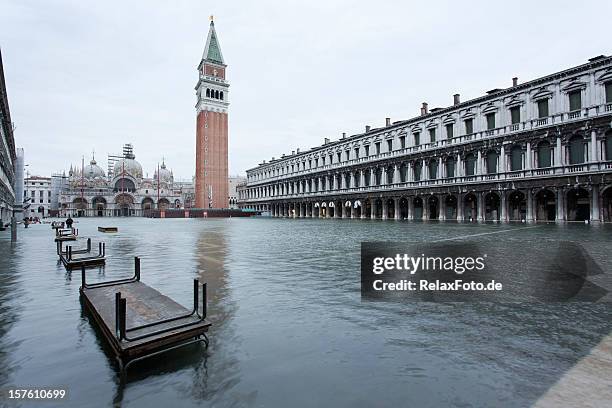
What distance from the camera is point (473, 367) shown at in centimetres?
412

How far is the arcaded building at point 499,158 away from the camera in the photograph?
31.8 meters

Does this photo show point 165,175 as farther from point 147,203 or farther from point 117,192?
point 117,192

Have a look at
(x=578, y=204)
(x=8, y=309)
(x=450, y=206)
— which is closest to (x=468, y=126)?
(x=450, y=206)

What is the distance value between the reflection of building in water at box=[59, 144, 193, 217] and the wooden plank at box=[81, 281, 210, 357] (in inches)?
4498

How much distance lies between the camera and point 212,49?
329 ft

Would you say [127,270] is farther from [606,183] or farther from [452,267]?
[606,183]

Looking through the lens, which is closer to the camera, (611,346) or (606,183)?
(611,346)

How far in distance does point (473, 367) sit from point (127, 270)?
981 centimetres

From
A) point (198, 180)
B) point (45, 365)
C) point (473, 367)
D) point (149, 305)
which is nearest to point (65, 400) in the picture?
point (45, 365)

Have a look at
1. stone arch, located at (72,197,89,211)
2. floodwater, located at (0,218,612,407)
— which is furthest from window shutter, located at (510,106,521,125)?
stone arch, located at (72,197,89,211)

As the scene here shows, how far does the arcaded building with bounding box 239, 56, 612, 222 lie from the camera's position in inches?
1251

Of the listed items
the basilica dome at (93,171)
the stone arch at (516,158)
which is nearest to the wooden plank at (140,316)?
the stone arch at (516,158)

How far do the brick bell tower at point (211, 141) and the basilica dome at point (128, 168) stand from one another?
50914 millimetres

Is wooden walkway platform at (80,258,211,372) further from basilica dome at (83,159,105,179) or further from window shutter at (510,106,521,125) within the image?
basilica dome at (83,159,105,179)
